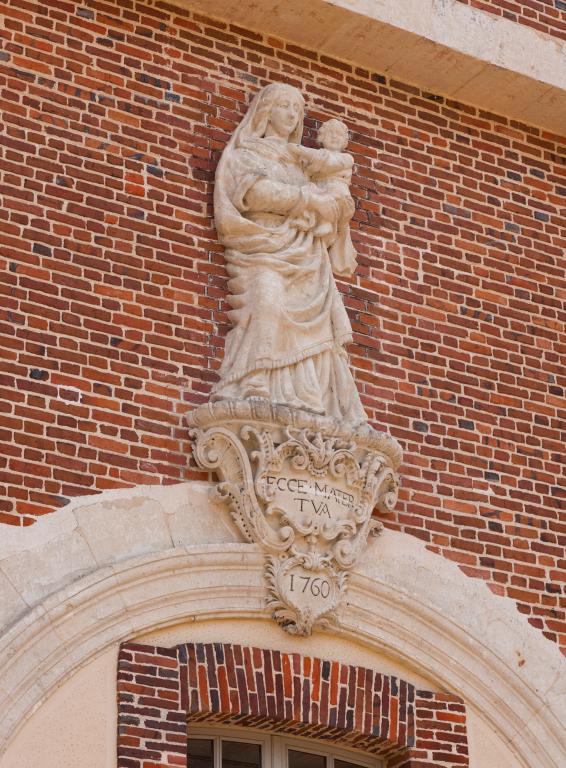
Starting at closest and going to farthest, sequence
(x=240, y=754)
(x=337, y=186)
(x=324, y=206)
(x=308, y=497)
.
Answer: (x=240, y=754) → (x=308, y=497) → (x=324, y=206) → (x=337, y=186)

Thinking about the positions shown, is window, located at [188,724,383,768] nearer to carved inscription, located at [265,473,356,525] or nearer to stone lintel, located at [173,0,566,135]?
carved inscription, located at [265,473,356,525]

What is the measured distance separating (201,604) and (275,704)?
67 centimetres

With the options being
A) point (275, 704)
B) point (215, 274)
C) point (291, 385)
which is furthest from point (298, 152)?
point (275, 704)

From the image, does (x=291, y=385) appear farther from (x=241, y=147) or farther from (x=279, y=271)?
(x=241, y=147)

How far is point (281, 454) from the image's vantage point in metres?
10.6

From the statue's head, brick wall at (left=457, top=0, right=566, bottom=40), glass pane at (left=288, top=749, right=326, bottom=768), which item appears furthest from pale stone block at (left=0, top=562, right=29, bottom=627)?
brick wall at (left=457, top=0, right=566, bottom=40)

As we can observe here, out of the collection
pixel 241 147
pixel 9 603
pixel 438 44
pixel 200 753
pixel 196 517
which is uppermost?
pixel 438 44

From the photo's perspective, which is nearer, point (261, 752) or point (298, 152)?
point (261, 752)

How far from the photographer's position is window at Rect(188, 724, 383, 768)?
10.4 m

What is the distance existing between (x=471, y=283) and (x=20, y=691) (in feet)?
13.8

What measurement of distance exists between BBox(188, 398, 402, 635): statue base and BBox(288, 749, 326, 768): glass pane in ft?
2.42

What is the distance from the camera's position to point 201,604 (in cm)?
1028

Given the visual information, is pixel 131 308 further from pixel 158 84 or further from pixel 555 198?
pixel 555 198

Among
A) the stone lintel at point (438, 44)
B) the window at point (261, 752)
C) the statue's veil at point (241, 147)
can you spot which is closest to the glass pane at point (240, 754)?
the window at point (261, 752)
